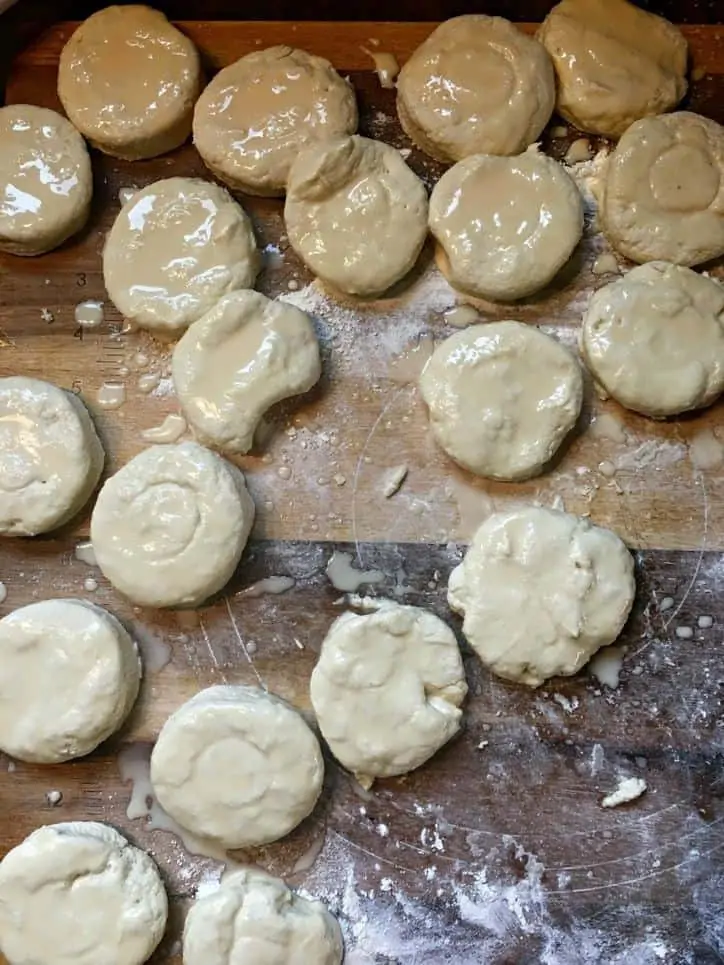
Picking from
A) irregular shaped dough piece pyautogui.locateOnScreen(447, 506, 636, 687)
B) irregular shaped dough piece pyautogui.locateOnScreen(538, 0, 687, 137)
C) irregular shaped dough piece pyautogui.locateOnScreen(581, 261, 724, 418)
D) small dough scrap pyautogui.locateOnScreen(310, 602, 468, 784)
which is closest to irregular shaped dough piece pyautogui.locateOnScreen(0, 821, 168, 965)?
small dough scrap pyautogui.locateOnScreen(310, 602, 468, 784)

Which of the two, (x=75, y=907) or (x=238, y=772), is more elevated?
(x=238, y=772)

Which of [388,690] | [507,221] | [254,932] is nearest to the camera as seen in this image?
[254,932]

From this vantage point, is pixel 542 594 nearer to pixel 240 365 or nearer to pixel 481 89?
pixel 240 365

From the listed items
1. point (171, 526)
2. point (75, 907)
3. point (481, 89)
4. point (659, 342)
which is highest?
point (481, 89)

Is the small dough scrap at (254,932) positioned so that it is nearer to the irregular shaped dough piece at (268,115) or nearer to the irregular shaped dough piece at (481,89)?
the irregular shaped dough piece at (268,115)

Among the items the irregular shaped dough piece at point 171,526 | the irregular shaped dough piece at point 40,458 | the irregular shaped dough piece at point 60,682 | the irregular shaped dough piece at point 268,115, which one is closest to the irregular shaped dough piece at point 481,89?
the irregular shaped dough piece at point 268,115

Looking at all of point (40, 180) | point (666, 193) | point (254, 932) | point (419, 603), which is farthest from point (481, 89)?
point (254, 932)

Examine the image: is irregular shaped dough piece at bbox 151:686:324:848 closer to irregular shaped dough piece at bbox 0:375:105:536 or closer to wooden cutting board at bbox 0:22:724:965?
wooden cutting board at bbox 0:22:724:965
